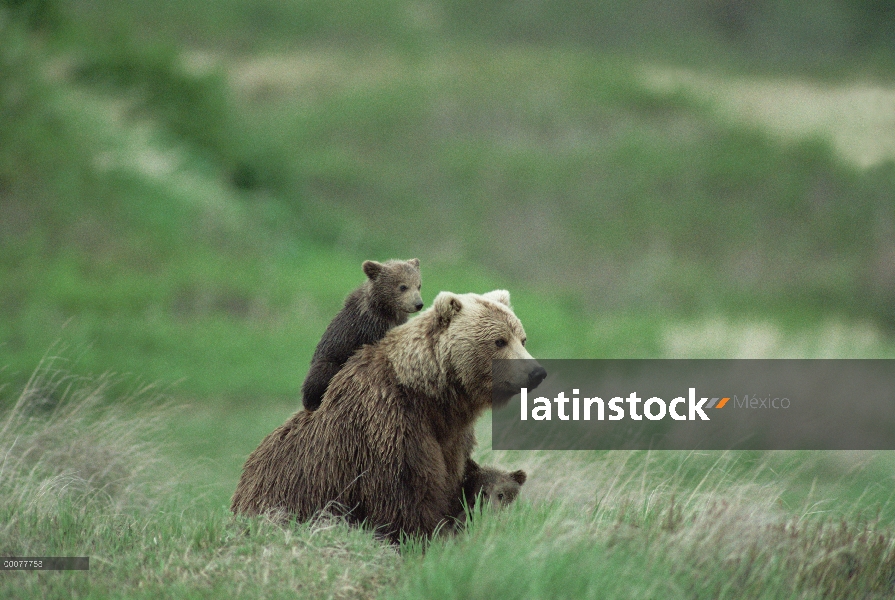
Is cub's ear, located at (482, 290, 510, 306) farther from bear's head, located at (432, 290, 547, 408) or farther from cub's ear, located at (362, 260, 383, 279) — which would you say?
cub's ear, located at (362, 260, 383, 279)

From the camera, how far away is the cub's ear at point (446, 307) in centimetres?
617

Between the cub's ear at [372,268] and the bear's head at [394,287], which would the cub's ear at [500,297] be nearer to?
the bear's head at [394,287]

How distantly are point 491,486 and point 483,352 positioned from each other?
1.07 metres

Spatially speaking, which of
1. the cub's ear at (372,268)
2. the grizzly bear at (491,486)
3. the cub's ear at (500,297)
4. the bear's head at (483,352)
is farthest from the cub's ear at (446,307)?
the grizzly bear at (491,486)

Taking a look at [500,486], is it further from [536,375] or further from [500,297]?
[500,297]

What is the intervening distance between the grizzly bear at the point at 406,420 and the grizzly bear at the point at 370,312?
362mm

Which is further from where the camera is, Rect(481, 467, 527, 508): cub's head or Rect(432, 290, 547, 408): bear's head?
Rect(481, 467, 527, 508): cub's head

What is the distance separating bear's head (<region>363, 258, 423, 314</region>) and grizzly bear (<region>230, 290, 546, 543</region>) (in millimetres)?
465

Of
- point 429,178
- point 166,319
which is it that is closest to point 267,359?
point 166,319

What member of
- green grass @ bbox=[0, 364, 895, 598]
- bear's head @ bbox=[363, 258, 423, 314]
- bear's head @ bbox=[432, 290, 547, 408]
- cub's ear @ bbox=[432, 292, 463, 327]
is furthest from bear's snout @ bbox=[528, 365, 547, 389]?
bear's head @ bbox=[363, 258, 423, 314]

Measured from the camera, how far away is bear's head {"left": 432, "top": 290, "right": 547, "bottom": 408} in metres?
6.09

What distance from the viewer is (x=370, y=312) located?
688 cm

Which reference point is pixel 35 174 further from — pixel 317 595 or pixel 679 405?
pixel 317 595

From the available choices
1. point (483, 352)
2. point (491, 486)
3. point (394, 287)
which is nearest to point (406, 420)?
point (483, 352)
